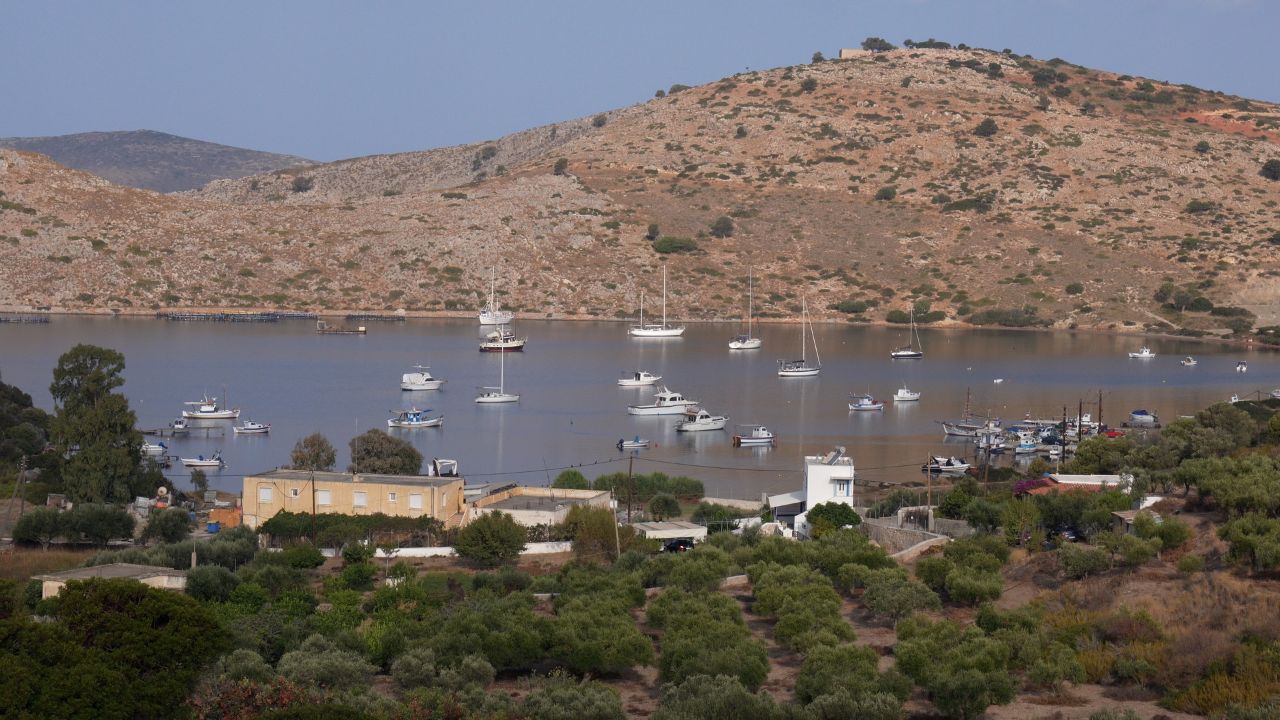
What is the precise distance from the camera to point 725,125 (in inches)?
4700

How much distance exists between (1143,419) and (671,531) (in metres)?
27.1

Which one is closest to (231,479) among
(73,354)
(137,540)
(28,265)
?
(73,354)

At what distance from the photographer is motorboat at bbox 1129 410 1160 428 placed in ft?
161

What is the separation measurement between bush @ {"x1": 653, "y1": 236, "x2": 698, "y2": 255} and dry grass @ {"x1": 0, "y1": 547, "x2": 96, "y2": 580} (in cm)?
7253

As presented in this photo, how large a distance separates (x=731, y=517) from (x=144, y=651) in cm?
1612

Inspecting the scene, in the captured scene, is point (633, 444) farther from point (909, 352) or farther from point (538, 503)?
point (909, 352)

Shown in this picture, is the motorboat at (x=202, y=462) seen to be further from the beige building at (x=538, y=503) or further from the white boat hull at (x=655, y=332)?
the white boat hull at (x=655, y=332)

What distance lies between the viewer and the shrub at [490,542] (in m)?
25.9

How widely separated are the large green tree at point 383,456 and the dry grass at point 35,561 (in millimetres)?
9993

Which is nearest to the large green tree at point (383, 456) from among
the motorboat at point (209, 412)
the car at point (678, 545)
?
the car at point (678, 545)

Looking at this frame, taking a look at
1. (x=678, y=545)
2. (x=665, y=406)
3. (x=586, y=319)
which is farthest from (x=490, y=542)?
(x=586, y=319)

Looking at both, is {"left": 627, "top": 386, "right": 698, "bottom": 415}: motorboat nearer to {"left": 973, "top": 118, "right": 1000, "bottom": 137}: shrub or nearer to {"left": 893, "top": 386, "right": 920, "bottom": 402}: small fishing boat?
{"left": 893, "top": 386, "right": 920, "bottom": 402}: small fishing boat

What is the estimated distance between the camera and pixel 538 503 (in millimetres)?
30969

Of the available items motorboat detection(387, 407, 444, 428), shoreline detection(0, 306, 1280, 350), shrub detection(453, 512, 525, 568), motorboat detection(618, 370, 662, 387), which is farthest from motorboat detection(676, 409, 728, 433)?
shoreline detection(0, 306, 1280, 350)
